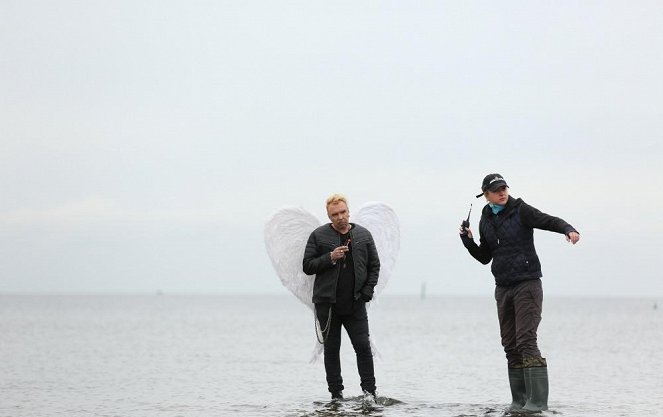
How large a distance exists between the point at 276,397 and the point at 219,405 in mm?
1230

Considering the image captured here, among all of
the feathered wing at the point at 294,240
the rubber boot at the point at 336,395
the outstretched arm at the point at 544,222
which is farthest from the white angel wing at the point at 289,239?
the outstretched arm at the point at 544,222

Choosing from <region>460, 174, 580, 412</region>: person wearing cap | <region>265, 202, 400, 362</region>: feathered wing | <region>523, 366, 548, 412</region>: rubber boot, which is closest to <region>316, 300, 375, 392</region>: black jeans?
<region>265, 202, 400, 362</region>: feathered wing

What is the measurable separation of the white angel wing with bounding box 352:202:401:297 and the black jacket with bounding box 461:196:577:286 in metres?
1.60

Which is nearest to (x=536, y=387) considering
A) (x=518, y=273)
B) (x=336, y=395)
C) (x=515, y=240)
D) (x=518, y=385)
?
(x=518, y=385)

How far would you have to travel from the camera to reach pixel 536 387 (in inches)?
364

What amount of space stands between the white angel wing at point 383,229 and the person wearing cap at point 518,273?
144cm

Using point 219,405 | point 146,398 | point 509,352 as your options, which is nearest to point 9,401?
point 146,398

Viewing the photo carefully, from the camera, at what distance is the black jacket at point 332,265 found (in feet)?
32.6

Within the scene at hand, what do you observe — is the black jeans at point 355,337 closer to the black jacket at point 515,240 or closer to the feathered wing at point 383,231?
the feathered wing at point 383,231

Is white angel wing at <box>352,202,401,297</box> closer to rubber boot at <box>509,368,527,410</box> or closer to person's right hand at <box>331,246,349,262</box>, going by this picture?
person's right hand at <box>331,246,349,262</box>

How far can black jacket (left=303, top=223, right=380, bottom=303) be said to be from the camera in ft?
32.6

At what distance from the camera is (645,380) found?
1590 centimetres

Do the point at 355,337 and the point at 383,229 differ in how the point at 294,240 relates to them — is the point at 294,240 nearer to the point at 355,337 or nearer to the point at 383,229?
the point at 383,229

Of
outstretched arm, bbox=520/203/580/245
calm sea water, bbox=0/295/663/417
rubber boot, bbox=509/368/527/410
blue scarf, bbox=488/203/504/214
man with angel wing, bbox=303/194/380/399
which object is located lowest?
calm sea water, bbox=0/295/663/417
